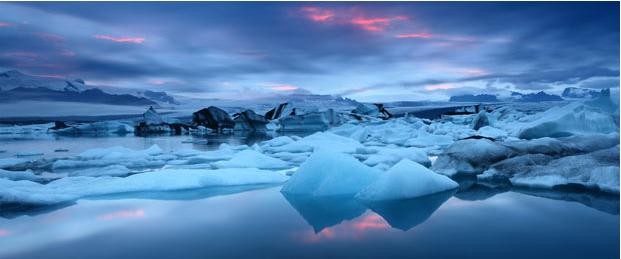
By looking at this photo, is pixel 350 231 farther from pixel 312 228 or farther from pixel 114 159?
pixel 114 159

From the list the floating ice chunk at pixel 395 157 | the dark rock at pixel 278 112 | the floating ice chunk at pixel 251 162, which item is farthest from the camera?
the dark rock at pixel 278 112

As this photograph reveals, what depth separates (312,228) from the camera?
3.98 meters

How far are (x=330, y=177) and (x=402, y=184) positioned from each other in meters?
0.89

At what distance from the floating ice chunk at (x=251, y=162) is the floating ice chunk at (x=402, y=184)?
11.2 feet

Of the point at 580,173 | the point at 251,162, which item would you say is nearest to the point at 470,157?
the point at 580,173

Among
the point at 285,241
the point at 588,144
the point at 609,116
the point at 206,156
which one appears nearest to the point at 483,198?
the point at 285,241

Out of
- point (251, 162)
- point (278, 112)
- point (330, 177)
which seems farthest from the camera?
point (278, 112)

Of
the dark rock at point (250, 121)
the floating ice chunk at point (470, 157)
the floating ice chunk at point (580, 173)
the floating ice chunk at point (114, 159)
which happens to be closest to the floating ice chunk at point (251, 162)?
the floating ice chunk at point (114, 159)

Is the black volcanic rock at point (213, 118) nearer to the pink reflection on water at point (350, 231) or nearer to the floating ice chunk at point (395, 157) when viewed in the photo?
the floating ice chunk at point (395, 157)

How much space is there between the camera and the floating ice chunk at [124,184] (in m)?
4.94

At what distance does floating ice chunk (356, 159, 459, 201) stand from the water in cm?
18

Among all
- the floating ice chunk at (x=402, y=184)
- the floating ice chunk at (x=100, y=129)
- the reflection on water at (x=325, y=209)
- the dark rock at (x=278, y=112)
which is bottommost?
the floating ice chunk at (x=100, y=129)

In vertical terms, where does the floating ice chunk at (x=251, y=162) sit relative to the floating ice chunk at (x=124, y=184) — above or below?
below

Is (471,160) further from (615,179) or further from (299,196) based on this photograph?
(299,196)
